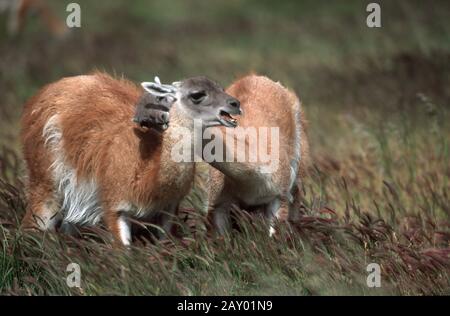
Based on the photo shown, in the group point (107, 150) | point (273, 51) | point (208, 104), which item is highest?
point (273, 51)

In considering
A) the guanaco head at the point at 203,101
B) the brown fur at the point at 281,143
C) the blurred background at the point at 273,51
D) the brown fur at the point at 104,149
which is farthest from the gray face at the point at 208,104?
the blurred background at the point at 273,51

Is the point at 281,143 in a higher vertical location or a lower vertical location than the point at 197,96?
lower

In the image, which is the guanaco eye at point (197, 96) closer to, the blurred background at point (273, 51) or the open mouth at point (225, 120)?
the open mouth at point (225, 120)

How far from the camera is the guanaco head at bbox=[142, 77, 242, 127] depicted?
7.59 m

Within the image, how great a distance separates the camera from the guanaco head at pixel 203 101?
7.59 m

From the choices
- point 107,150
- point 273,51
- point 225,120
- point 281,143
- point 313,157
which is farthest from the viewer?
point 273,51

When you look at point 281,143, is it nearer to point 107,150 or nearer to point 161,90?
point 161,90

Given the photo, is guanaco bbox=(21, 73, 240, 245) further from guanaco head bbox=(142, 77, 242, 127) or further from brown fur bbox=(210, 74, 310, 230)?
brown fur bbox=(210, 74, 310, 230)

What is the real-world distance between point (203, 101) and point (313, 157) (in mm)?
3725

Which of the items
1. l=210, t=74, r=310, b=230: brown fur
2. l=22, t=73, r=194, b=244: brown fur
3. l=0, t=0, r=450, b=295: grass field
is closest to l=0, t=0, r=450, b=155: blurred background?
l=0, t=0, r=450, b=295: grass field

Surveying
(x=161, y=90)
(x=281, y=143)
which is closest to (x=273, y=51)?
(x=281, y=143)

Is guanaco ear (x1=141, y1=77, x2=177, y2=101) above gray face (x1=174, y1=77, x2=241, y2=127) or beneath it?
above

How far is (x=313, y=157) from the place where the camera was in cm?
1116

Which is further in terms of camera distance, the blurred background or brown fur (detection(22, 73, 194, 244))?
the blurred background
